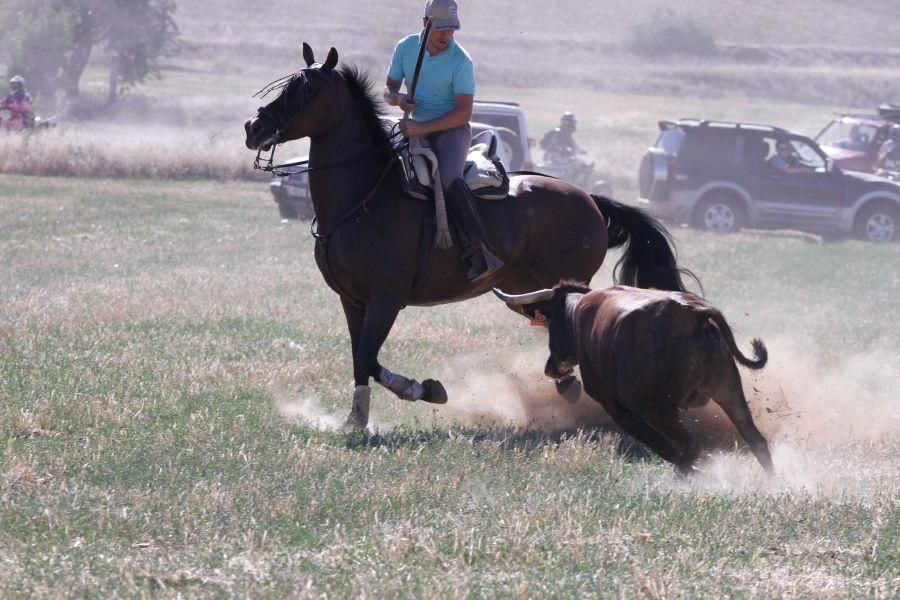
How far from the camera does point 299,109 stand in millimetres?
7938

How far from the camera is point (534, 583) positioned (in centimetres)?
479

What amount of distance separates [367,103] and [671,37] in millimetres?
76138

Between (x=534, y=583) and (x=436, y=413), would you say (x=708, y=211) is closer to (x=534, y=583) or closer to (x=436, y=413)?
(x=436, y=413)

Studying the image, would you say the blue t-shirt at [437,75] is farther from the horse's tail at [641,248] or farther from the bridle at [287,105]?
the horse's tail at [641,248]

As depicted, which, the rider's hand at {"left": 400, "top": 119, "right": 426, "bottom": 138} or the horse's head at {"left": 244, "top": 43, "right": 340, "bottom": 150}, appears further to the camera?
the rider's hand at {"left": 400, "top": 119, "right": 426, "bottom": 138}

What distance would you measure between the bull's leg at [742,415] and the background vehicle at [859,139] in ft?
78.9

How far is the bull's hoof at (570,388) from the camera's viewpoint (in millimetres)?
8836

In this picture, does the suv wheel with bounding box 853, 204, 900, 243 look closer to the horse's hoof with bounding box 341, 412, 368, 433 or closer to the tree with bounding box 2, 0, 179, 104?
the horse's hoof with bounding box 341, 412, 368, 433

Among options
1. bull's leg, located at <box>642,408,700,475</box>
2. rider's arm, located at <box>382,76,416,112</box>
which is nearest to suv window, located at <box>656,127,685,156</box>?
rider's arm, located at <box>382,76,416,112</box>

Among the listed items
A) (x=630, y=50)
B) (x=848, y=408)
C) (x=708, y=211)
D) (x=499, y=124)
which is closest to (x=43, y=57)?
(x=499, y=124)

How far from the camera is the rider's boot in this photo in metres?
8.29

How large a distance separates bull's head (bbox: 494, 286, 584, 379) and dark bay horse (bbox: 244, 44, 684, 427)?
857mm

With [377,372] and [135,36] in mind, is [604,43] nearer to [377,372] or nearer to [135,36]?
[135,36]

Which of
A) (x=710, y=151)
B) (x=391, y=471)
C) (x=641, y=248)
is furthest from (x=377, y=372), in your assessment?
(x=710, y=151)
